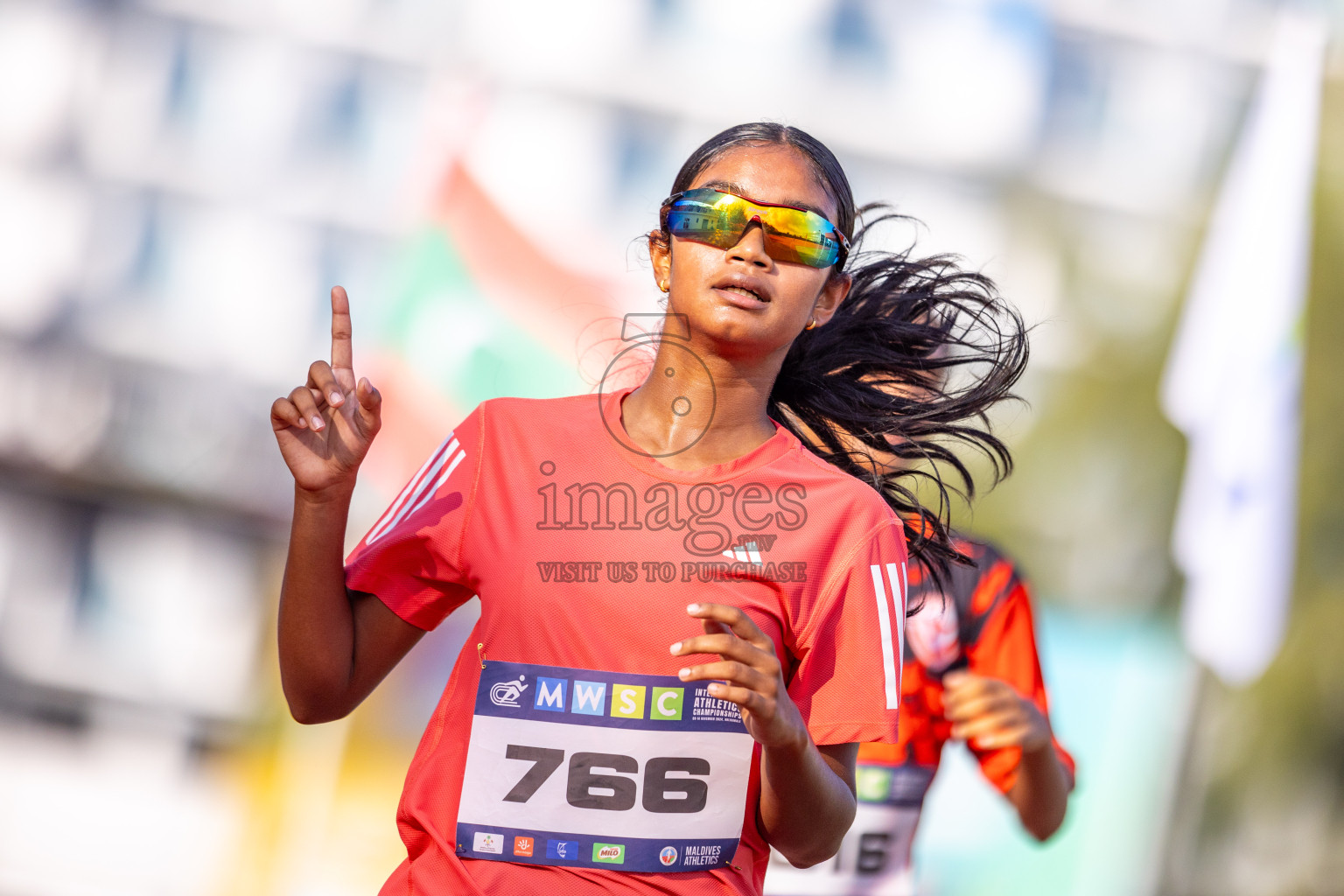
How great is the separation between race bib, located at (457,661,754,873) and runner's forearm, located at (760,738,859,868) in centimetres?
8

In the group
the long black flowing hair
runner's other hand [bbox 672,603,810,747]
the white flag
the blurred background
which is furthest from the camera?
the white flag

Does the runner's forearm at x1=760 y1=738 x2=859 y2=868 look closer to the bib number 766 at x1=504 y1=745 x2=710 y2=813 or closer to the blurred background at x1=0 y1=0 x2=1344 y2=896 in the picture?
the bib number 766 at x1=504 y1=745 x2=710 y2=813

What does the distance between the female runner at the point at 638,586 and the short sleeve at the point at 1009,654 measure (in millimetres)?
1287

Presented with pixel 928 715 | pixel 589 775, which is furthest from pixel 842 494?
pixel 928 715

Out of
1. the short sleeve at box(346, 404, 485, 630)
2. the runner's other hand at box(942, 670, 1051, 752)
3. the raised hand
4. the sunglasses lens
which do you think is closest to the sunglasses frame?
the sunglasses lens

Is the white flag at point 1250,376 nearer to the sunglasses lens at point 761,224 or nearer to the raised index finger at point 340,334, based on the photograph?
the sunglasses lens at point 761,224

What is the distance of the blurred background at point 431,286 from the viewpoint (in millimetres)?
3695

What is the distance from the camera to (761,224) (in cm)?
171

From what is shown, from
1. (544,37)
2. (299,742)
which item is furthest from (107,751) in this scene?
(544,37)

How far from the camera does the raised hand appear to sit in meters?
1.57

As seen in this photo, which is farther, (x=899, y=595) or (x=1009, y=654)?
(x=1009, y=654)

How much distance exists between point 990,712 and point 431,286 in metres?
2.29

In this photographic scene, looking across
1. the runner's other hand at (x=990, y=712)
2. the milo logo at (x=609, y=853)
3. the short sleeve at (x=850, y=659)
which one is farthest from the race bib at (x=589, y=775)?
the runner's other hand at (x=990, y=712)

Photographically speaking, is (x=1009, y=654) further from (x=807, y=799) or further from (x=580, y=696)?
→ (x=580, y=696)
